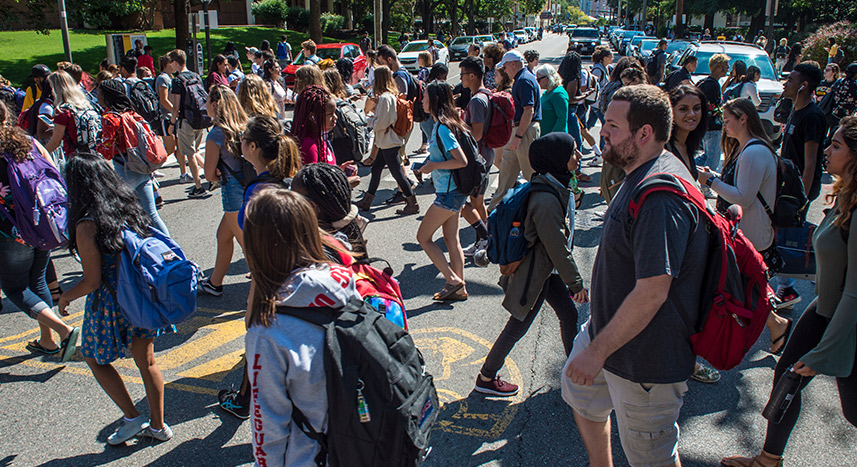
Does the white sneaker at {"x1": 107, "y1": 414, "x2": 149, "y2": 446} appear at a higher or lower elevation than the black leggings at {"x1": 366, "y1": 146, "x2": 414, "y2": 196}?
lower

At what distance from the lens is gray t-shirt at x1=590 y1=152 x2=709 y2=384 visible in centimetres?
221

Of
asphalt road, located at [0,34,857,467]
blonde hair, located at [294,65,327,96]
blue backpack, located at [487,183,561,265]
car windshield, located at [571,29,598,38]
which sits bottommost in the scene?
asphalt road, located at [0,34,857,467]

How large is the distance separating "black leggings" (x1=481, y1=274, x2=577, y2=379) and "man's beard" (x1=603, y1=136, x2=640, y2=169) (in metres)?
1.42

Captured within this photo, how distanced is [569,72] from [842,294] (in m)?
7.37

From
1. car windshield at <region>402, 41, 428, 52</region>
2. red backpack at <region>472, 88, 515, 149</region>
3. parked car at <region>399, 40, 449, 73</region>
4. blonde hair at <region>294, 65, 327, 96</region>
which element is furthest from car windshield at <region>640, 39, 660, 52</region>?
blonde hair at <region>294, 65, 327, 96</region>

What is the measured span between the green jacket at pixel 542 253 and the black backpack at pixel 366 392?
1614 mm

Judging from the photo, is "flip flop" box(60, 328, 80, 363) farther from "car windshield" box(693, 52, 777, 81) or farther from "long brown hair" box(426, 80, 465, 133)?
"car windshield" box(693, 52, 777, 81)

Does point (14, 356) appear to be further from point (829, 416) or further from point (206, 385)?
point (829, 416)

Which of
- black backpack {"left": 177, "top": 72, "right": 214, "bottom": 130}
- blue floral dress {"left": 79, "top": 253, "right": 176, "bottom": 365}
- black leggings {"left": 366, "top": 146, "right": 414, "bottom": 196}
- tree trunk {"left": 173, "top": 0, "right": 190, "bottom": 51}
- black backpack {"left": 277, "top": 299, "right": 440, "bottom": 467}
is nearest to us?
black backpack {"left": 277, "top": 299, "right": 440, "bottom": 467}

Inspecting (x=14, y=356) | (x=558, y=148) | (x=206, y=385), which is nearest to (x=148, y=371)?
(x=206, y=385)

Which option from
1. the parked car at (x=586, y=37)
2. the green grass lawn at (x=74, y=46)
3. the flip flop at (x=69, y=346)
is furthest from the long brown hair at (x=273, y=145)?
the parked car at (x=586, y=37)

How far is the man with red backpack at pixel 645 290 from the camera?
2.22m

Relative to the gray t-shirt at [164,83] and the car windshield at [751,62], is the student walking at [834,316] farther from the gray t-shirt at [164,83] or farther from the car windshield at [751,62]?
the car windshield at [751,62]

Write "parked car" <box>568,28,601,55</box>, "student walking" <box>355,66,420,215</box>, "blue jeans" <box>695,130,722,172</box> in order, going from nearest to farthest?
"student walking" <box>355,66,420,215</box> → "blue jeans" <box>695,130,722,172</box> → "parked car" <box>568,28,601,55</box>
